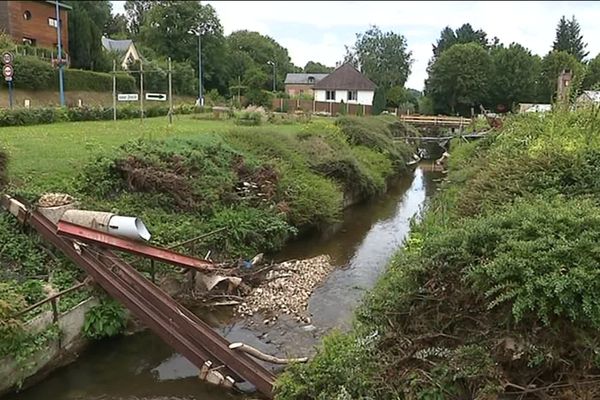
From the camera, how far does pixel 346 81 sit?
196 ft

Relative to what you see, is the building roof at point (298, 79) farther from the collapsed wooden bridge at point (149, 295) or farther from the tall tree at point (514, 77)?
the collapsed wooden bridge at point (149, 295)

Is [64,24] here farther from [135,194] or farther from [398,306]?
[398,306]

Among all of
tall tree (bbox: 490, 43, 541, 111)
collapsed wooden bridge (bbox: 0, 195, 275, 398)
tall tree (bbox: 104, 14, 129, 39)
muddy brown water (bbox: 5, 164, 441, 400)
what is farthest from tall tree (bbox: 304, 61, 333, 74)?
collapsed wooden bridge (bbox: 0, 195, 275, 398)

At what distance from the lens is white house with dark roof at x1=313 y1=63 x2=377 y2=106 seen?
58969 millimetres

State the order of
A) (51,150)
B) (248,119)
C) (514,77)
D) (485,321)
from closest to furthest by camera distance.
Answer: (485,321)
(51,150)
(248,119)
(514,77)

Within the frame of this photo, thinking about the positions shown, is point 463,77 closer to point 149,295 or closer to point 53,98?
point 53,98

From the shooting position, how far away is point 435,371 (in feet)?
16.8

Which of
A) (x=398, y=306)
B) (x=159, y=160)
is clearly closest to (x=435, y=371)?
(x=398, y=306)

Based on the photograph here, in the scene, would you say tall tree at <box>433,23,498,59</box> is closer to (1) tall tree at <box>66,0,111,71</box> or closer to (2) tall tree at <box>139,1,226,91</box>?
(2) tall tree at <box>139,1,226,91</box>

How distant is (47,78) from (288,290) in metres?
27.4

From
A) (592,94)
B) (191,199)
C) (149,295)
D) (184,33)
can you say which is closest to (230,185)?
(191,199)

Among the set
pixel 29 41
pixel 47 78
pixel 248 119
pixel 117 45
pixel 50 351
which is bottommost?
pixel 50 351

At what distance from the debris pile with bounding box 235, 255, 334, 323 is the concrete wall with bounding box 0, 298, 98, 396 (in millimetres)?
3102

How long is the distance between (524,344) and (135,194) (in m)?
9.88
